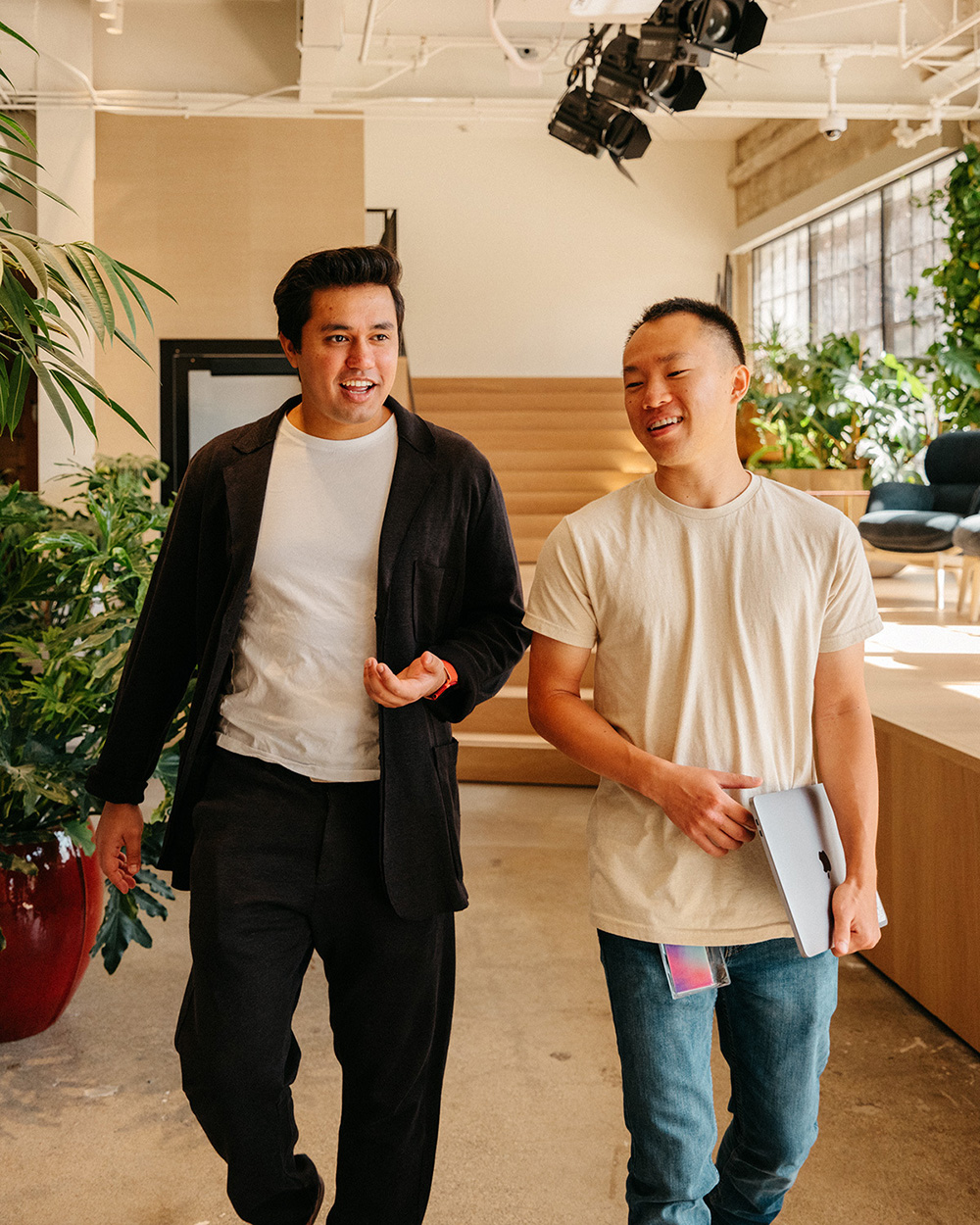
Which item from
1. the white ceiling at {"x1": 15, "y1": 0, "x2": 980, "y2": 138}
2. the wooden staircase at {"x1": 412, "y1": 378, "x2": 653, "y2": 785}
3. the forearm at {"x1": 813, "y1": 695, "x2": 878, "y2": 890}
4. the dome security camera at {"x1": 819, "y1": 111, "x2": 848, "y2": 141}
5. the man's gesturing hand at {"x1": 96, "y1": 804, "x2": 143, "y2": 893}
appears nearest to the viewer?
the forearm at {"x1": 813, "y1": 695, "x2": 878, "y2": 890}

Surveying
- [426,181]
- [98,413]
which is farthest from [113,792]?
[426,181]

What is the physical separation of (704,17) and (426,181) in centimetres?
829

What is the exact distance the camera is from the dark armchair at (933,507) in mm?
6387

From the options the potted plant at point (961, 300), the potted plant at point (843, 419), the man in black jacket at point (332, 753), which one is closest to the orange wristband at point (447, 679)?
the man in black jacket at point (332, 753)

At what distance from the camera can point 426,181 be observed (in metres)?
12.9

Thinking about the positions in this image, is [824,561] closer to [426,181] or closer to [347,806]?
[347,806]

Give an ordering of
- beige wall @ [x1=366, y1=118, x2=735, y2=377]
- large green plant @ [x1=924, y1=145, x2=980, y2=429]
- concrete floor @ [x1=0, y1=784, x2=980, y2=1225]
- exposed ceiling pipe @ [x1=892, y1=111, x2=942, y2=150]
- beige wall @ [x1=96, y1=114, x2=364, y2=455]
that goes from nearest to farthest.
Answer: concrete floor @ [x1=0, y1=784, x2=980, y2=1225] < beige wall @ [x1=96, y1=114, x2=364, y2=455] < exposed ceiling pipe @ [x1=892, y1=111, x2=942, y2=150] < large green plant @ [x1=924, y1=145, x2=980, y2=429] < beige wall @ [x1=366, y1=118, x2=735, y2=377]

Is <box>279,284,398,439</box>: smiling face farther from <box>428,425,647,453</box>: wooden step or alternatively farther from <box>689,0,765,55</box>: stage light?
<box>428,425,647,453</box>: wooden step

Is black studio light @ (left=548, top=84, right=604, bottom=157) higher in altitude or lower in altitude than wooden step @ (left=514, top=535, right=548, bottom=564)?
higher

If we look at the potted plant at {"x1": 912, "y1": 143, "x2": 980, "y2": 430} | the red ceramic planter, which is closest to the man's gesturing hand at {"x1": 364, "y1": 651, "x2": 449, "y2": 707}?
the red ceramic planter

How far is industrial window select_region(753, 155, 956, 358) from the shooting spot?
9594 millimetres

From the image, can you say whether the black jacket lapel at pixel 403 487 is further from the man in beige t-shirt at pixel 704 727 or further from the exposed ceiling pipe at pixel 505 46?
the exposed ceiling pipe at pixel 505 46

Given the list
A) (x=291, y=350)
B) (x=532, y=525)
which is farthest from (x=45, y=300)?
(x=532, y=525)

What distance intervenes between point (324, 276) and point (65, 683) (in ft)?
4.49
